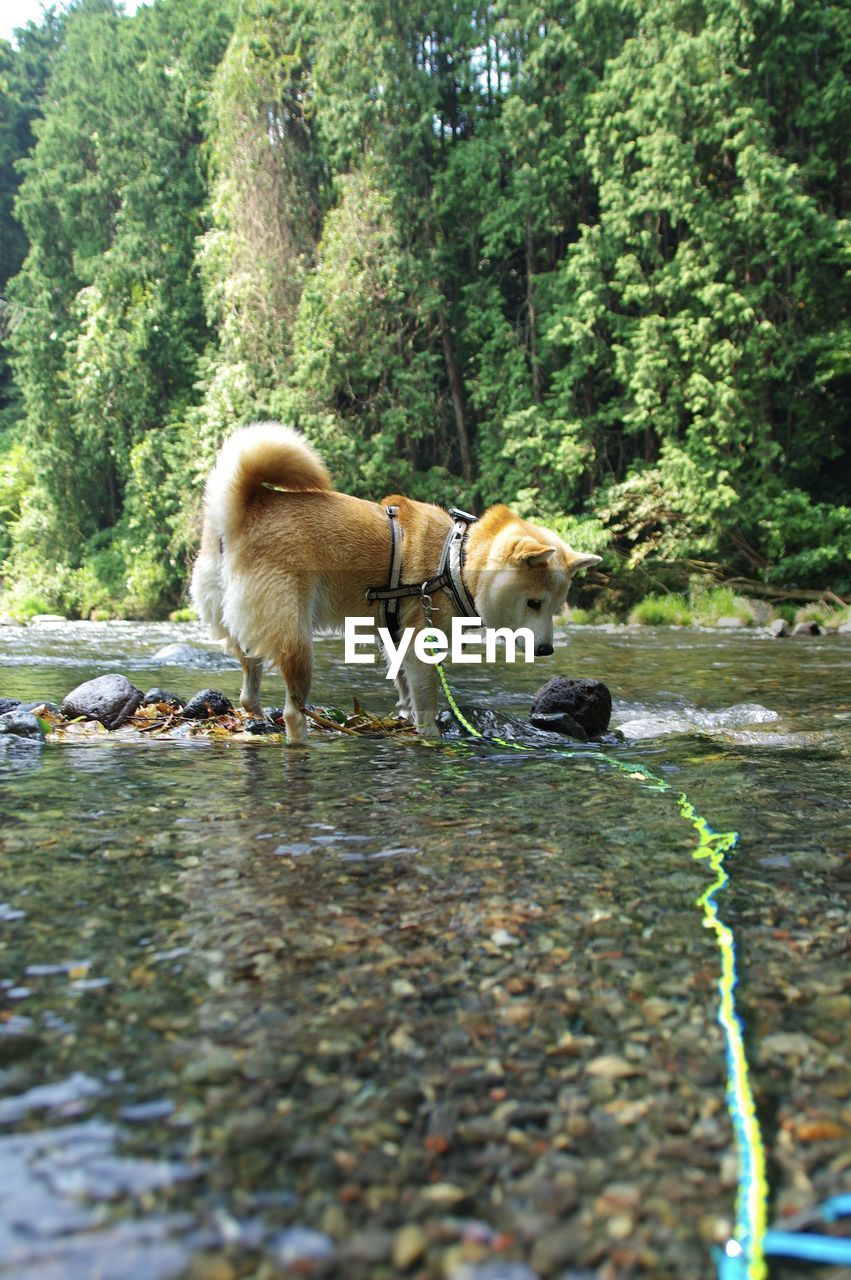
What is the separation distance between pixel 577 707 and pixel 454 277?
18.8 m

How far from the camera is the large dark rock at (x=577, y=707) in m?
4.68

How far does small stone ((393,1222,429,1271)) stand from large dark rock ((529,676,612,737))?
3.70m

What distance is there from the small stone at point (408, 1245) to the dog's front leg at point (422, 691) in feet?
11.5

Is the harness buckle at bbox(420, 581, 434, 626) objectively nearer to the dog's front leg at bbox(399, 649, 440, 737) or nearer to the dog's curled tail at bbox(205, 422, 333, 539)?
the dog's front leg at bbox(399, 649, 440, 737)

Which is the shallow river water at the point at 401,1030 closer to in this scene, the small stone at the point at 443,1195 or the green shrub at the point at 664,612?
the small stone at the point at 443,1195

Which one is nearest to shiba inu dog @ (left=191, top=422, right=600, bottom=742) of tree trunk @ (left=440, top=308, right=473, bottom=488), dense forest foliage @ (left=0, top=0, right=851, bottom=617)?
dense forest foliage @ (left=0, top=0, right=851, bottom=617)

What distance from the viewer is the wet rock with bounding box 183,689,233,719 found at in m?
4.80

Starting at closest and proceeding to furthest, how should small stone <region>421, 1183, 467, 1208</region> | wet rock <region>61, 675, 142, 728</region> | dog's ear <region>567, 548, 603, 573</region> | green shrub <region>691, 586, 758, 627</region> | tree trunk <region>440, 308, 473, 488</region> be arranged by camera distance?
small stone <region>421, 1183, 467, 1208</region> → wet rock <region>61, 675, 142, 728</region> → dog's ear <region>567, 548, 603, 573</region> → green shrub <region>691, 586, 758, 627</region> → tree trunk <region>440, 308, 473, 488</region>

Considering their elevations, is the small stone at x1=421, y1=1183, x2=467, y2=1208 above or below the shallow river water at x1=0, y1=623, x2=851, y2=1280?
below

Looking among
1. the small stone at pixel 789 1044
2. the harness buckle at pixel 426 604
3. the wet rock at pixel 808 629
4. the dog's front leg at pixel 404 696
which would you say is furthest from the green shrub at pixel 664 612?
the small stone at pixel 789 1044

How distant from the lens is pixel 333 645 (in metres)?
11.4

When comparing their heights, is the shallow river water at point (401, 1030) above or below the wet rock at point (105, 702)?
below

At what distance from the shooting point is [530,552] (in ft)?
14.5

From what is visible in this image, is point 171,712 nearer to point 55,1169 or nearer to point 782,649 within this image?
point 55,1169
